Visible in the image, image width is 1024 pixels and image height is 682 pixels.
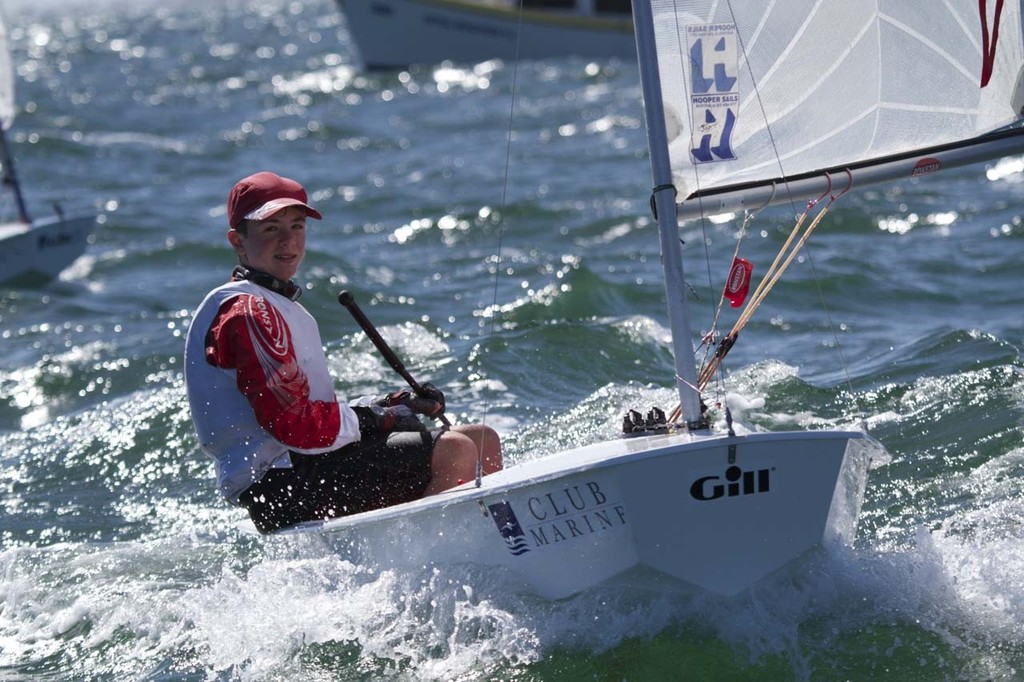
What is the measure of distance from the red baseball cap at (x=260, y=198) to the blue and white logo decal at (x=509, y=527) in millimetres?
1017

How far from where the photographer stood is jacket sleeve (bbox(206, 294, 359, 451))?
13.1ft

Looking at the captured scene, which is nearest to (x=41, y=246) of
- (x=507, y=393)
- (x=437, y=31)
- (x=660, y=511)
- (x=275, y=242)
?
(x=507, y=393)

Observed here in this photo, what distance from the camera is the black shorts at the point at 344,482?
4.19 meters

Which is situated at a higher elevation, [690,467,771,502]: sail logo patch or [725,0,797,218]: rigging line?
[725,0,797,218]: rigging line

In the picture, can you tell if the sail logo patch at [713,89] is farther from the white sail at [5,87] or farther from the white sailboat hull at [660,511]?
the white sail at [5,87]

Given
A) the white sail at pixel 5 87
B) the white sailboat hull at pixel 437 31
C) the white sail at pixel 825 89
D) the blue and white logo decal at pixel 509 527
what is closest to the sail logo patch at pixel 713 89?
the white sail at pixel 825 89

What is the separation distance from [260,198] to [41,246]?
684 cm

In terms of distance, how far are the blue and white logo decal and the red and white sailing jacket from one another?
0.58 metres

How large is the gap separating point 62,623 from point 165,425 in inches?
83.6

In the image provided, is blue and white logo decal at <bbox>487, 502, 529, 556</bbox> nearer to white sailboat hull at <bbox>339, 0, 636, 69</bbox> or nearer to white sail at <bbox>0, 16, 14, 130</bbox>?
white sail at <bbox>0, 16, 14, 130</bbox>

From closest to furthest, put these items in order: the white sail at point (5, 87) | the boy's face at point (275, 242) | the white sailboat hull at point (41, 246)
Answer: the boy's face at point (275, 242)
the white sailboat hull at point (41, 246)
the white sail at point (5, 87)

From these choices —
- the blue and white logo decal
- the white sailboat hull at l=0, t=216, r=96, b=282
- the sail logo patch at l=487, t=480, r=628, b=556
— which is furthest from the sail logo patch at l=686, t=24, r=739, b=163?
the white sailboat hull at l=0, t=216, r=96, b=282

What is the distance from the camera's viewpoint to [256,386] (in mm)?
4012

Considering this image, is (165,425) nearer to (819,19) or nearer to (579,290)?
(579,290)
